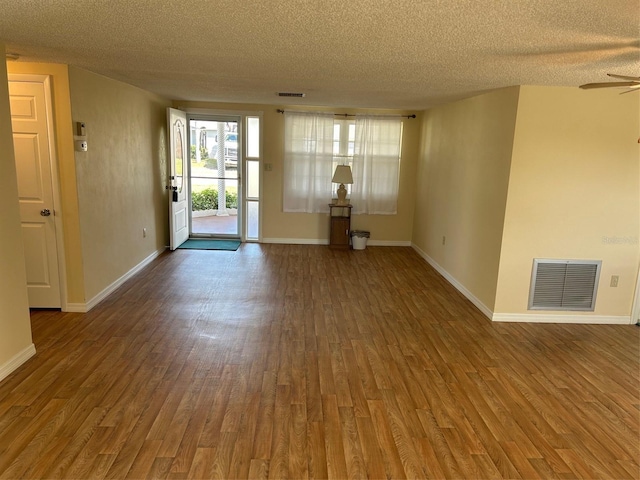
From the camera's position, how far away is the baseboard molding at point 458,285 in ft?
14.2

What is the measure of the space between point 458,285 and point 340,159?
296 centimetres

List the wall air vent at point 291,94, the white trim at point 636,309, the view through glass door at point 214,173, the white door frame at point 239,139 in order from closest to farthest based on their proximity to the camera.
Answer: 1. the white trim at point 636,309
2. the wall air vent at point 291,94
3. the white door frame at point 239,139
4. the view through glass door at point 214,173

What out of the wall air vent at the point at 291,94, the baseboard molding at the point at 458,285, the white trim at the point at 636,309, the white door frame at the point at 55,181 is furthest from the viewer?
the wall air vent at the point at 291,94

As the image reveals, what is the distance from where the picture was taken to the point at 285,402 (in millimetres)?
2719

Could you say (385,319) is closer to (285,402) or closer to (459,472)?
(285,402)

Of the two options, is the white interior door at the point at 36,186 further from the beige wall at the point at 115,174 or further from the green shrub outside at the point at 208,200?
the green shrub outside at the point at 208,200

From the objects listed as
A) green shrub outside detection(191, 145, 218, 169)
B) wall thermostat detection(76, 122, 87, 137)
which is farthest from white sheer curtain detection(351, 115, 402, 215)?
wall thermostat detection(76, 122, 87, 137)

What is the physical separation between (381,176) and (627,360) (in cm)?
438

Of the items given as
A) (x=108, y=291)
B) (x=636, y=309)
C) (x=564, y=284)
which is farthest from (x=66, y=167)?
(x=636, y=309)

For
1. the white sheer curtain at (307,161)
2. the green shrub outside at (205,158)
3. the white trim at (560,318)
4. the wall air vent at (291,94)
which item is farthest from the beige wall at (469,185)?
the green shrub outside at (205,158)

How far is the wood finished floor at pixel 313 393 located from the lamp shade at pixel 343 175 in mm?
2545

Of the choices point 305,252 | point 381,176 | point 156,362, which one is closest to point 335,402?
point 156,362

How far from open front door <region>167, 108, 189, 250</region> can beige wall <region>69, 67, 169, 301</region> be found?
0.18 meters

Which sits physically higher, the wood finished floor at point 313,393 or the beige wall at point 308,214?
the beige wall at point 308,214
